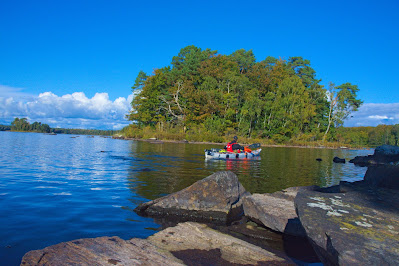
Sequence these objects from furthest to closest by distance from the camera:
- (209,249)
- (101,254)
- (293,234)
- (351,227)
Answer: (293,234)
(209,249)
(101,254)
(351,227)

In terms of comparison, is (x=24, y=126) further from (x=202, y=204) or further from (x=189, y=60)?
(x=202, y=204)

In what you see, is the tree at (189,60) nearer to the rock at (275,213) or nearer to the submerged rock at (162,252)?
the rock at (275,213)

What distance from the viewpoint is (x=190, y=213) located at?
7.01 meters

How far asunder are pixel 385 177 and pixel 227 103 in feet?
159

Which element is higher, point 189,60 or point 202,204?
point 189,60

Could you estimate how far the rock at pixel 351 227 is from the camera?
9.09ft

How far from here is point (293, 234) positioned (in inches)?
223

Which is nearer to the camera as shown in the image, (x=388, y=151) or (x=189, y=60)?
(x=388, y=151)

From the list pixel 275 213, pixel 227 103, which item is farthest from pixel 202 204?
pixel 227 103

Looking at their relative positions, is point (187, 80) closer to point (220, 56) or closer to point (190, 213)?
point (220, 56)

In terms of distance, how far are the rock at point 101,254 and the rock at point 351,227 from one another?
5.98ft

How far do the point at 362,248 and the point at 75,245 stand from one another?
3.55 meters

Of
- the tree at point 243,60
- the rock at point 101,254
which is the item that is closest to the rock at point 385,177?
the rock at point 101,254

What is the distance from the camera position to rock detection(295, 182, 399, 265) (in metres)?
2.77
